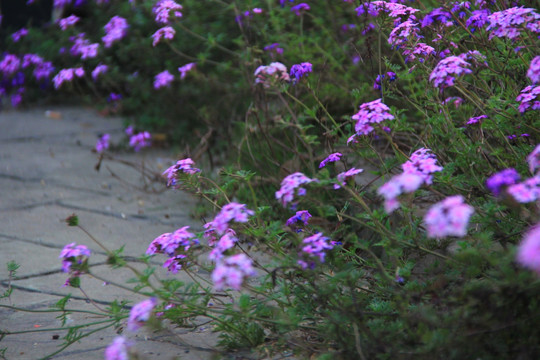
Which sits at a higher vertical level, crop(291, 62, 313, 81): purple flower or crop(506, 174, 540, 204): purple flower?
crop(506, 174, 540, 204): purple flower

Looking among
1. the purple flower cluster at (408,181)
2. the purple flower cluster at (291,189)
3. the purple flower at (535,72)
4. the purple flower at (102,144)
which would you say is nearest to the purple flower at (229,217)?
the purple flower cluster at (291,189)

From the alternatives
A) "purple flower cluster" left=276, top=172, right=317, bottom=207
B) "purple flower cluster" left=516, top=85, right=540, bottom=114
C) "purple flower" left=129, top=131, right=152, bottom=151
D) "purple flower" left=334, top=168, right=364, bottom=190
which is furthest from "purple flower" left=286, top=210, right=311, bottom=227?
"purple flower" left=129, top=131, right=152, bottom=151

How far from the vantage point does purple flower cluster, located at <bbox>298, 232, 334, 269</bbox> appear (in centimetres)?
172

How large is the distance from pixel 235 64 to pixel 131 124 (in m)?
1.14

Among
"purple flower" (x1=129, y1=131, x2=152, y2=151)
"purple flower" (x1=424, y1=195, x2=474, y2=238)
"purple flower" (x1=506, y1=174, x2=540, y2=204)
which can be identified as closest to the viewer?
"purple flower" (x1=424, y1=195, x2=474, y2=238)

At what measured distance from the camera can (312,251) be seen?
67.5 inches

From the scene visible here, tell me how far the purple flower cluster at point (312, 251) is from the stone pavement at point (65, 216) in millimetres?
357

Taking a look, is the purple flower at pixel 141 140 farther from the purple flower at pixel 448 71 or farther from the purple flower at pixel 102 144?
the purple flower at pixel 448 71

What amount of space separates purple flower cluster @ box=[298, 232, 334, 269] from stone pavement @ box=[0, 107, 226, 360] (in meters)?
0.36

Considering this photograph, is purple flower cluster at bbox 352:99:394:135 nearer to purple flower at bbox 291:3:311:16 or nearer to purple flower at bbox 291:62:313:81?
purple flower at bbox 291:62:313:81

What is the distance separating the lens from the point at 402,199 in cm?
190

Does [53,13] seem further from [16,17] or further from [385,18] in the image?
[385,18]

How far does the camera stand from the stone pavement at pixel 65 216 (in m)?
2.22

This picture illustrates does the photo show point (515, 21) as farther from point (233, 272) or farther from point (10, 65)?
point (10, 65)
